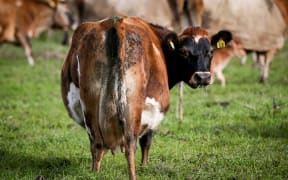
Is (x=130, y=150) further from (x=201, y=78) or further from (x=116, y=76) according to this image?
(x=201, y=78)

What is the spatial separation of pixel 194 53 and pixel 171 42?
26 cm

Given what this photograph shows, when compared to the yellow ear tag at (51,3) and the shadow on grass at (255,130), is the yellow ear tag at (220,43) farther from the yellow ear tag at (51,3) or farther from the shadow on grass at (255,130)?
the yellow ear tag at (51,3)

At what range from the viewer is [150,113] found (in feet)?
21.6

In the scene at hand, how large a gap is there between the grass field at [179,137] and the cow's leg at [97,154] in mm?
92

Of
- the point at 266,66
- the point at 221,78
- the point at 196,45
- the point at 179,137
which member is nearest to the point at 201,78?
the point at 196,45

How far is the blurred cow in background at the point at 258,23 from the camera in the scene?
14.1m

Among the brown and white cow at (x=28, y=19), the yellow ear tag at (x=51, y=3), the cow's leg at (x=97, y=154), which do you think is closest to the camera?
the cow's leg at (x=97, y=154)

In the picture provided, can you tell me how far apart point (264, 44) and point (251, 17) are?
2.17 ft

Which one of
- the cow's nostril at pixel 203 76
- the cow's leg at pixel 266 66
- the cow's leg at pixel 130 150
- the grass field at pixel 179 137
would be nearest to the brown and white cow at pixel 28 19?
the grass field at pixel 179 137

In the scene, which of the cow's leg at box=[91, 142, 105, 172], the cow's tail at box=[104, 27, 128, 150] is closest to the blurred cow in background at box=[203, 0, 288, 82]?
the cow's leg at box=[91, 142, 105, 172]

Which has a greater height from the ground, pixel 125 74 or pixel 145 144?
pixel 125 74

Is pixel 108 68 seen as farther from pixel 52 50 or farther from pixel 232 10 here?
pixel 52 50

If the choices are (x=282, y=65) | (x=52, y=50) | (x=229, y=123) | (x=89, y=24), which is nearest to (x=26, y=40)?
(x=52, y=50)

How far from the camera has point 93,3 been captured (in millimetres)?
14461
